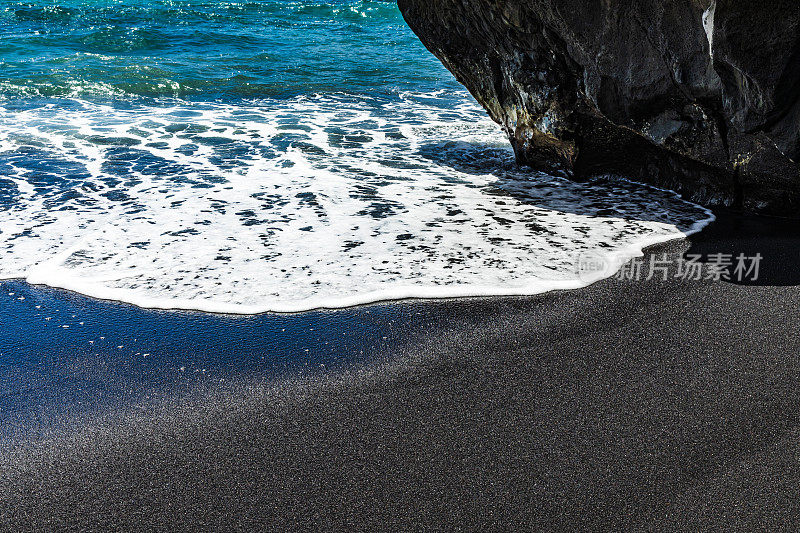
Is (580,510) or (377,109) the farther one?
(377,109)

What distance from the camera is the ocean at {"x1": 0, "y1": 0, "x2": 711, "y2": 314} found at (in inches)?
152

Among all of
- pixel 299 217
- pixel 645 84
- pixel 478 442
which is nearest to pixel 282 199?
pixel 299 217

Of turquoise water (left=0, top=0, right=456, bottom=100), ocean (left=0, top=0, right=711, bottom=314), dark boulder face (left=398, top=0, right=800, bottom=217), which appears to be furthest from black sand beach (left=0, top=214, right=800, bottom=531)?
turquoise water (left=0, top=0, right=456, bottom=100)

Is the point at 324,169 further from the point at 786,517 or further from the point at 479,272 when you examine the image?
the point at 786,517

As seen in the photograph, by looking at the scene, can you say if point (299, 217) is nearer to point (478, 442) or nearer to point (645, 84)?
point (645, 84)

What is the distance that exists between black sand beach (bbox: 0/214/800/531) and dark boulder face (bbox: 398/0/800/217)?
137cm

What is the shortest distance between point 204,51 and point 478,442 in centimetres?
1418

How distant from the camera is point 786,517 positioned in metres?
2.03

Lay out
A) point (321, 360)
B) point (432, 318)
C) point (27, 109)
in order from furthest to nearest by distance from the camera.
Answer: point (27, 109) < point (432, 318) < point (321, 360)

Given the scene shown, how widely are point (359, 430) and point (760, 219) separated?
3507 millimetres

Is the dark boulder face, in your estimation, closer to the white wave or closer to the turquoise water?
the white wave

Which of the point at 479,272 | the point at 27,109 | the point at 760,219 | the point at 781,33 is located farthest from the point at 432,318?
the point at 27,109

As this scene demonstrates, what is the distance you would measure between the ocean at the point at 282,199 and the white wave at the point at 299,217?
0.7 inches

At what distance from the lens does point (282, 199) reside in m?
5.35
